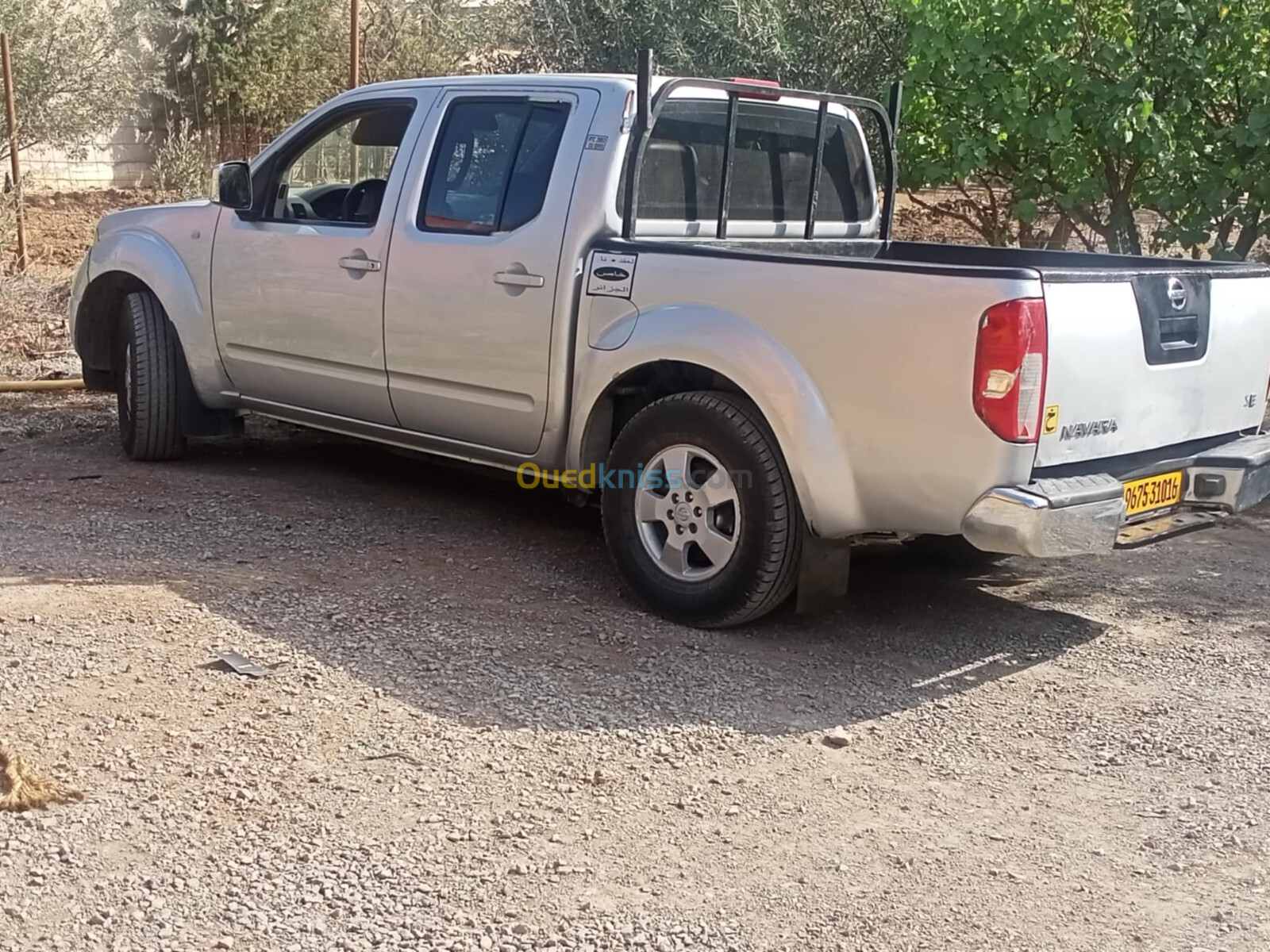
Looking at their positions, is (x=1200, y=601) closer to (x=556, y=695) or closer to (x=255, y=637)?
(x=556, y=695)

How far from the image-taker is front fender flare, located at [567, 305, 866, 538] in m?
4.62

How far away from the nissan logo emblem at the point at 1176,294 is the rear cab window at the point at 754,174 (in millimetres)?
1829

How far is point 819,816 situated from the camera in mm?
3727

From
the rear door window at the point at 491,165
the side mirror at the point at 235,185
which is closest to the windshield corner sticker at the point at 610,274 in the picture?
the rear door window at the point at 491,165

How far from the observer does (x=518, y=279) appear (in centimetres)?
544

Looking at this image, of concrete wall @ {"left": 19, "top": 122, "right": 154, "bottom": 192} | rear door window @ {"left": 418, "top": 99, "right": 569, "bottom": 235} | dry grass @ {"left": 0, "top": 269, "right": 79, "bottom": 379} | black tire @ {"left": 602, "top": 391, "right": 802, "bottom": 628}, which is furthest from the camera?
concrete wall @ {"left": 19, "top": 122, "right": 154, "bottom": 192}

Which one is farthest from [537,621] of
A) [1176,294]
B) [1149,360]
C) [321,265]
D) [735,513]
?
[1176,294]

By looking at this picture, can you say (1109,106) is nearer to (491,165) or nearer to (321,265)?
(491,165)

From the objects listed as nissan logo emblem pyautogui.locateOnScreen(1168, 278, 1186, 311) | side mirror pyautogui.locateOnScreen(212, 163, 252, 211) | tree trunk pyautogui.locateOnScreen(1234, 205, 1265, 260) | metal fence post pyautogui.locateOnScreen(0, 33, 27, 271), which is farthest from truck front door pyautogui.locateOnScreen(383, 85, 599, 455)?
metal fence post pyautogui.locateOnScreen(0, 33, 27, 271)

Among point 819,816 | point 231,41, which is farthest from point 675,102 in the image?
point 231,41

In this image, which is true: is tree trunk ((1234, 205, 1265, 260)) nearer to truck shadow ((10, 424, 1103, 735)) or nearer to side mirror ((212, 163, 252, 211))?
truck shadow ((10, 424, 1103, 735))

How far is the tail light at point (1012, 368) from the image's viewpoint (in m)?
4.17

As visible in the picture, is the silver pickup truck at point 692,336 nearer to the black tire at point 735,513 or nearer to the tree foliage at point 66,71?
the black tire at point 735,513

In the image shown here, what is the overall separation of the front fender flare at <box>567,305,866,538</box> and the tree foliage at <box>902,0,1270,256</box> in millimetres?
4276
